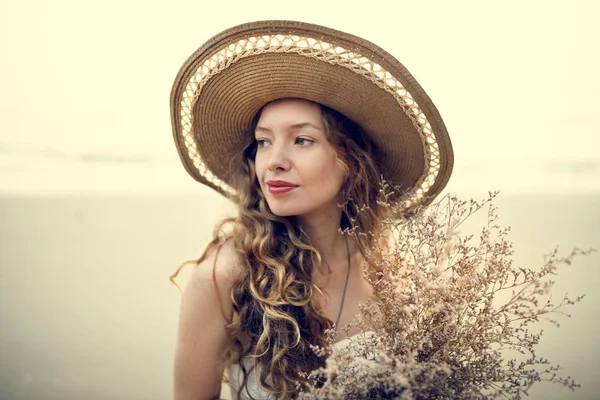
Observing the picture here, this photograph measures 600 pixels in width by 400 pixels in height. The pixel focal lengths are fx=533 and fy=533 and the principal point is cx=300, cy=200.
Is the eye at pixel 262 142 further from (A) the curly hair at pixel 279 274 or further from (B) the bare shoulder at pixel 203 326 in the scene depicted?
(B) the bare shoulder at pixel 203 326

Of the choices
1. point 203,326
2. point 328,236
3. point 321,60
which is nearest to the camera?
point 321,60

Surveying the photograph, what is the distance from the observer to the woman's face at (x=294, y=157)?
2227 mm

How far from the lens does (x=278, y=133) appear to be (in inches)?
88.7

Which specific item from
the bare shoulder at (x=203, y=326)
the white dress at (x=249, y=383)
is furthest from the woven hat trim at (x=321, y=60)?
the white dress at (x=249, y=383)

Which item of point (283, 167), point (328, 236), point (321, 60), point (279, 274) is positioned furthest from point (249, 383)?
point (321, 60)

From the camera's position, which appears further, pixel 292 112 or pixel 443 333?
pixel 292 112

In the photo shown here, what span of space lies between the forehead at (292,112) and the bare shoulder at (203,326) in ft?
2.13

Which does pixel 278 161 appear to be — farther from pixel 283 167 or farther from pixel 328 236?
pixel 328 236

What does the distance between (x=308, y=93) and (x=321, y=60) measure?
19 cm

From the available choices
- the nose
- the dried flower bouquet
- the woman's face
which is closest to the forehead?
the woman's face

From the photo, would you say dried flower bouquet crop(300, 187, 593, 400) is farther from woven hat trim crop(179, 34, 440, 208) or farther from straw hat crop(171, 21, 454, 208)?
woven hat trim crop(179, 34, 440, 208)

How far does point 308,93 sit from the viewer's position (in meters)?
2.22

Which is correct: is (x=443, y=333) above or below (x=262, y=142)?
below

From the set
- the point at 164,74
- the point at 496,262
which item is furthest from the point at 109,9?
the point at 496,262
